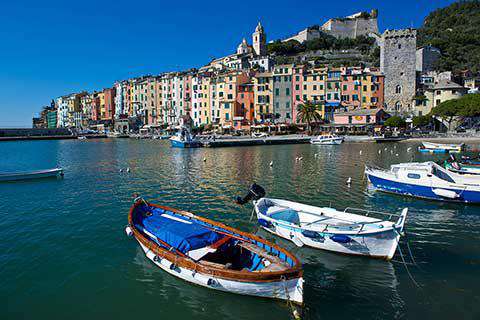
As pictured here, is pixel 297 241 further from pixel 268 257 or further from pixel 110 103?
pixel 110 103

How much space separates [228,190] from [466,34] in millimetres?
133199

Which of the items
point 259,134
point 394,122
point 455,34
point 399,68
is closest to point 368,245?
point 259,134

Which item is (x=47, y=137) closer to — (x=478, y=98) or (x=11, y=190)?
(x=11, y=190)

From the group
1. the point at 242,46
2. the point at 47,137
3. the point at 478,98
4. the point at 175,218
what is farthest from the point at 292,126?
the point at 47,137

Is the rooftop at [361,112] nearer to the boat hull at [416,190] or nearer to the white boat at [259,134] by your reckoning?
the white boat at [259,134]

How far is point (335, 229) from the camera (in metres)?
13.4

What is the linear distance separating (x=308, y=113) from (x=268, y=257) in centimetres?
7243

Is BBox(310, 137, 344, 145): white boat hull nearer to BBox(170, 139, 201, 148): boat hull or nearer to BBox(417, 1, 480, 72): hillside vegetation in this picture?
BBox(170, 139, 201, 148): boat hull

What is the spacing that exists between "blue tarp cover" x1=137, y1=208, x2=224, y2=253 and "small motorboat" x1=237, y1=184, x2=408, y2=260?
11.0 ft

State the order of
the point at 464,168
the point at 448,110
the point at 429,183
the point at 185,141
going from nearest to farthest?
the point at 429,183 < the point at 464,168 < the point at 185,141 < the point at 448,110

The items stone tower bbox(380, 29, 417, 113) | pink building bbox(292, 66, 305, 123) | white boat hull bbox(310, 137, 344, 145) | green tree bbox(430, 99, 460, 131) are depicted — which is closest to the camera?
white boat hull bbox(310, 137, 344, 145)

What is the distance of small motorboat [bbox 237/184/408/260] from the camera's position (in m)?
12.8

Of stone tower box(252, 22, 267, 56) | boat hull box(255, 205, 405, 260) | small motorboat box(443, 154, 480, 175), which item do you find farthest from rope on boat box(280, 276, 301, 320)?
stone tower box(252, 22, 267, 56)

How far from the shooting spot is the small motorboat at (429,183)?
21047 millimetres
